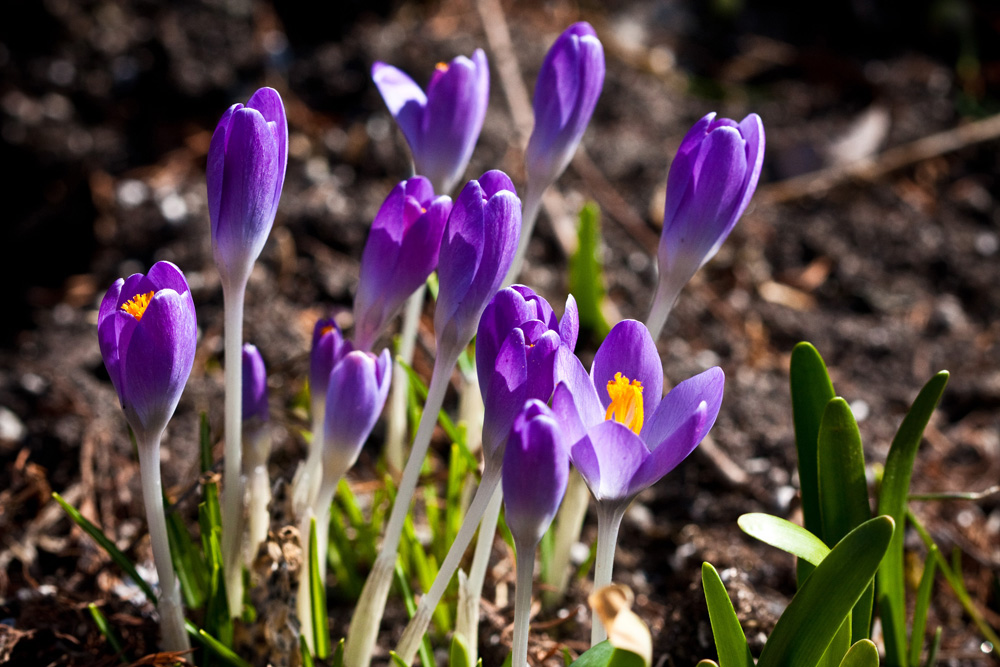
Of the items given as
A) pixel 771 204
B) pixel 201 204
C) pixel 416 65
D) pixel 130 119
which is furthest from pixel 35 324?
pixel 771 204

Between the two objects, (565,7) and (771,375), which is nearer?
(771,375)

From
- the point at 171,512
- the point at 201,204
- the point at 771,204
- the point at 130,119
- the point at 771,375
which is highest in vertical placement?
the point at 130,119

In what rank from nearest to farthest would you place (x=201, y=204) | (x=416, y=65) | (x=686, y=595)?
(x=686, y=595)
(x=201, y=204)
(x=416, y=65)

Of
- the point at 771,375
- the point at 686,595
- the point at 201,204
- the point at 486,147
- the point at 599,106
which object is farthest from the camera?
the point at 599,106

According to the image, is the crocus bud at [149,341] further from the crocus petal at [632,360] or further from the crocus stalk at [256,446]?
the crocus petal at [632,360]

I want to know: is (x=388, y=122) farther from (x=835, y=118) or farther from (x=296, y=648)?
(x=296, y=648)

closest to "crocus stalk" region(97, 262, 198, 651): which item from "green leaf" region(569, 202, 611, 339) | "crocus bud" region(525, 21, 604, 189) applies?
"crocus bud" region(525, 21, 604, 189)

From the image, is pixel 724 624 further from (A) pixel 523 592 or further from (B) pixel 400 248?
(B) pixel 400 248
